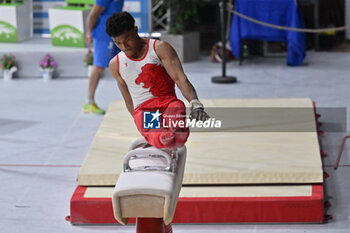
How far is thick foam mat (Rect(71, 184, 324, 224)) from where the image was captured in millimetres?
4129

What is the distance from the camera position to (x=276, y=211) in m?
4.14

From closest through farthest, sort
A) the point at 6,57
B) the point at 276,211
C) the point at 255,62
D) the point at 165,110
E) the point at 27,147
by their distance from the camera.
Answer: the point at 165,110 → the point at 276,211 → the point at 27,147 → the point at 6,57 → the point at 255,62

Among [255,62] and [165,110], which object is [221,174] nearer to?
[165,110]

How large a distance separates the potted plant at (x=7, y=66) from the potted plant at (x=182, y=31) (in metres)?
2.07

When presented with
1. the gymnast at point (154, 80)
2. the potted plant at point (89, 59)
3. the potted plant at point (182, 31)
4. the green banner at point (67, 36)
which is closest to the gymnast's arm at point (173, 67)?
the gymnast at point (154, 80)

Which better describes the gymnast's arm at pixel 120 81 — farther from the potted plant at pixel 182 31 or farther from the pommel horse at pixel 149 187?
the potted plant at pixel 182 31

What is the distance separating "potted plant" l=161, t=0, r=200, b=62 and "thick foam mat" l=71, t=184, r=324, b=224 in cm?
482

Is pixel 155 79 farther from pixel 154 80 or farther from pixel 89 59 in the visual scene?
pixel 89 59

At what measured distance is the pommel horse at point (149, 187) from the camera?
291cm

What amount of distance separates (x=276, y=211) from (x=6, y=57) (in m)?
5.35

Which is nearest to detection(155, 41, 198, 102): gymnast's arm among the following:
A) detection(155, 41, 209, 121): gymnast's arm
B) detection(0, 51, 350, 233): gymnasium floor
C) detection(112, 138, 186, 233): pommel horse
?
detection(155, 41, 209, 121): gymnast's arm

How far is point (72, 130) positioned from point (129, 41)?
3.42 meters

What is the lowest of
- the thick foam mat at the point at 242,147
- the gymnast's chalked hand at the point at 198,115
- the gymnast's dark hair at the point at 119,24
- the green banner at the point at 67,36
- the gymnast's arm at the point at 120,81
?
the thick foam mat at the point at 242,147

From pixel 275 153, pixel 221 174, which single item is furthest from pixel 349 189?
pixel 221 174
